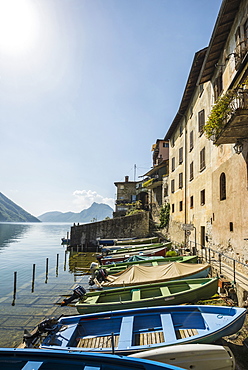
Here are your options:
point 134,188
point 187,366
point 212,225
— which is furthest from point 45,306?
point 134,188

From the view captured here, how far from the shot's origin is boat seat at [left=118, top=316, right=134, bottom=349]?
642 centimetres

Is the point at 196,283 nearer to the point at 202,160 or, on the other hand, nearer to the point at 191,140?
the point at 202,160

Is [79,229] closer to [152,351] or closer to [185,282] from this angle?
[185,282]

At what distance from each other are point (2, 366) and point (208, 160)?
15.8 m

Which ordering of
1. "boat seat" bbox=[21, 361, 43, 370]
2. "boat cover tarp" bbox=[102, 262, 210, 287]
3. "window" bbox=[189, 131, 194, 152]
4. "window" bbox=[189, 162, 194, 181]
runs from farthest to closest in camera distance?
"window" bbox=[189, 131, 194, 152] → "window" bbox=[189, 162, 194, 181] → "boat cover tarp" bbox=[102, 262, 210, 287] → "boat seat" bbox=[21, 361, 43, 370]

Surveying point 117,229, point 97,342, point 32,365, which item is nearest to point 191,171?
point 117,229

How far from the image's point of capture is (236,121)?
30.1ft

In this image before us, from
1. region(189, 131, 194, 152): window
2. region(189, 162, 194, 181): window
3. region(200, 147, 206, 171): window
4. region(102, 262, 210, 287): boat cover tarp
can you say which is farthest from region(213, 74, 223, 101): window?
region(102, 262, 210, 287): boat cover tarp

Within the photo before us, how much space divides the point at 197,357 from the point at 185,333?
48.9 inches

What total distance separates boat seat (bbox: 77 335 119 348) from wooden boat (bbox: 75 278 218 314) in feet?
8.33

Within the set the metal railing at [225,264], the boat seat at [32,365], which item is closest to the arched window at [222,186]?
the metal railing at [225,264]

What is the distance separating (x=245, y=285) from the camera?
932 cm

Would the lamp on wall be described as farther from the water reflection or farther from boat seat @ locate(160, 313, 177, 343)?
the water reflection

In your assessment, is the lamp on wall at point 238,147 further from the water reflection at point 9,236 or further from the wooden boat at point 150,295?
the water reflection at point 9,236
